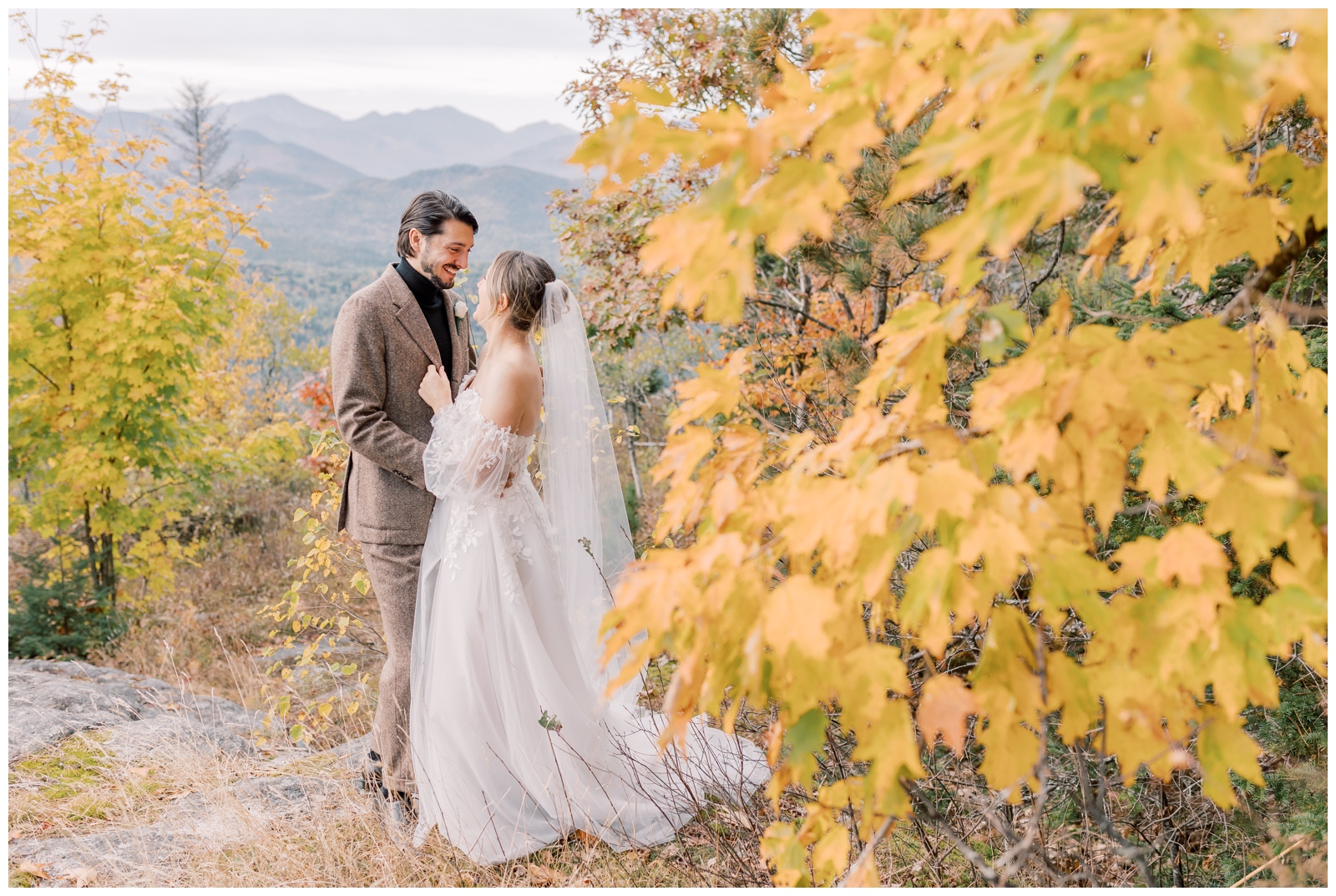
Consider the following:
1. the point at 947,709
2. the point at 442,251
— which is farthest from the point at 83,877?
the point at 947,709

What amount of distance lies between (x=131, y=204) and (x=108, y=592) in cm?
285

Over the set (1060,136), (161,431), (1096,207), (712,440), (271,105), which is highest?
(271,105)

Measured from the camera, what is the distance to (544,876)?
241 centimetres

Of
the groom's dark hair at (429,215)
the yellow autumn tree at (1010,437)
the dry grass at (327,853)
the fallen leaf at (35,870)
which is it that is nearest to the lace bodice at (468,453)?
the groom's dark hair at (429,215)

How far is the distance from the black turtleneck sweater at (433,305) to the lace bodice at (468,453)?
1.00 feet

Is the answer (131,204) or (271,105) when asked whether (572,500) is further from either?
(271,105)

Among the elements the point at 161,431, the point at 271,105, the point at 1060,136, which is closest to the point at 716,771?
the point at 1060,136

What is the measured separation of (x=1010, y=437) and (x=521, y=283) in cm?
198

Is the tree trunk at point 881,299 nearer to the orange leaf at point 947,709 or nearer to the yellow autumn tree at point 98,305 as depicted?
the orange leaf at point 947,709

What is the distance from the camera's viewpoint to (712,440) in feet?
4.66

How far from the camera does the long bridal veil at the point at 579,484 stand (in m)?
2.92

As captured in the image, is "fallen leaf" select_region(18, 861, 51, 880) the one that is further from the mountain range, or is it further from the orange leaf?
the mountain range

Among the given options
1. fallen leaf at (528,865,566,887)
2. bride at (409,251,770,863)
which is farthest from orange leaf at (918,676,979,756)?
fallen leaf at (528,865,566,887)

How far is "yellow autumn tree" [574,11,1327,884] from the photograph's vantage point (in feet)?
2.93
